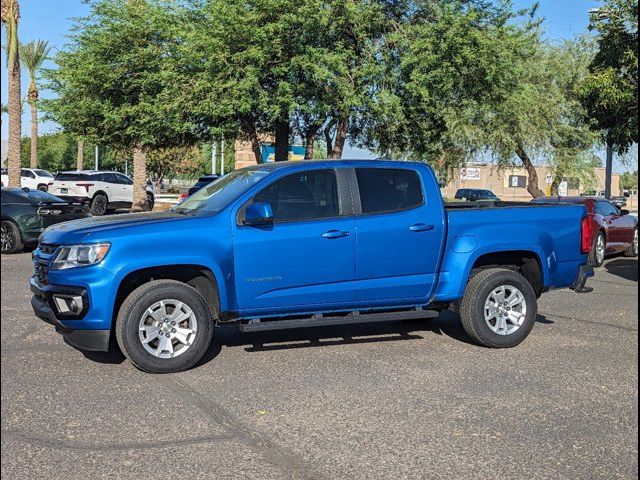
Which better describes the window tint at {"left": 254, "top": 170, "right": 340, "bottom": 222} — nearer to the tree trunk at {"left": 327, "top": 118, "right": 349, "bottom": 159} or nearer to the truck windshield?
the truck windshield

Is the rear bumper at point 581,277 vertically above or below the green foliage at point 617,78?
below

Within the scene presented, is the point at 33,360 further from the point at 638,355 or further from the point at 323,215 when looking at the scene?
the point at 638,355

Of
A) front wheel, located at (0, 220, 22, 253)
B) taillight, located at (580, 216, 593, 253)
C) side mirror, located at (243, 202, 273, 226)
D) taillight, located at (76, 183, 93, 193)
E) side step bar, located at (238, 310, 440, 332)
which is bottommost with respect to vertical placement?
side step bar, located at (238, 310, 440, 332)

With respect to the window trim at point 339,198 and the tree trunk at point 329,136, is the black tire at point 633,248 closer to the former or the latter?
the tree trunk at point 329,136

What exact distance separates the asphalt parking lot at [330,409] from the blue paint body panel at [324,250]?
1.86 ft

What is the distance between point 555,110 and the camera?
29.5m

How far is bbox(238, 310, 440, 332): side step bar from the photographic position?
253 inches

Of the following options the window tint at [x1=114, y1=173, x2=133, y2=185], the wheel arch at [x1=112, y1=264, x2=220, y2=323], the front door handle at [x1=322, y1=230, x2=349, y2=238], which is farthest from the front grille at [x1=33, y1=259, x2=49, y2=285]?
the window tint at [x1=114, y1=173, x2=133, y2=185]

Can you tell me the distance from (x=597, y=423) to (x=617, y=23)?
13.1m

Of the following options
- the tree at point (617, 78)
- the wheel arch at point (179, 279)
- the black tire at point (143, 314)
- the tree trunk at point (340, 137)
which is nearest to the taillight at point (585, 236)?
the wheel arch at point (179, 279)

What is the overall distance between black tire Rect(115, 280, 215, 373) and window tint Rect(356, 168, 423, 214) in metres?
1.81

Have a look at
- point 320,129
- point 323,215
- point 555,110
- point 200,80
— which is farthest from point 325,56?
point 555,110

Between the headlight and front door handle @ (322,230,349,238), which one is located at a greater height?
front door handle @ (322,230,349,238)

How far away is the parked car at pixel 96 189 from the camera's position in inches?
1089
